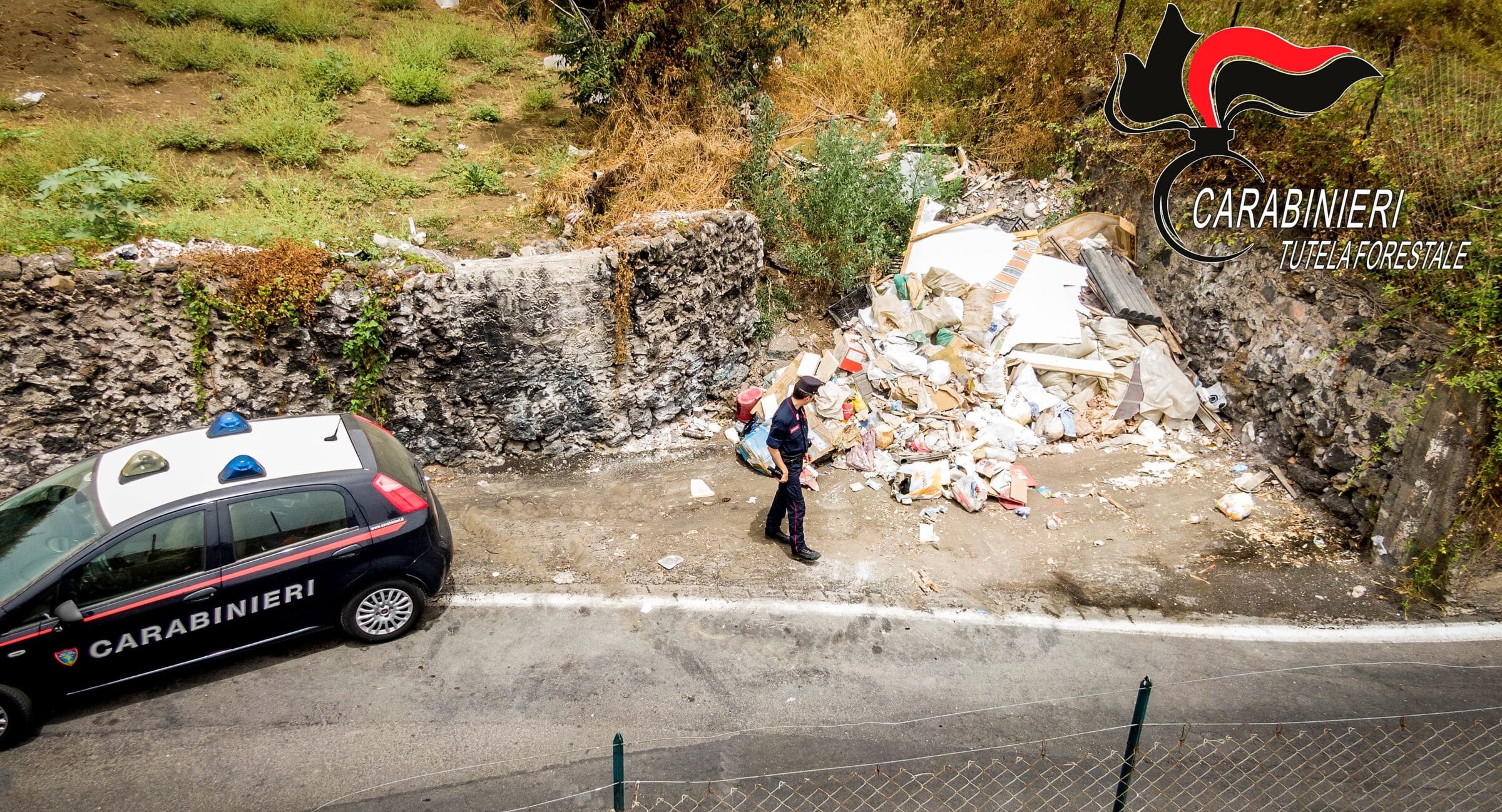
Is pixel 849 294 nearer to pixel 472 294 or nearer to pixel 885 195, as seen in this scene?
pixel 885 195

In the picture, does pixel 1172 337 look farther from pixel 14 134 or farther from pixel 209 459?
pixel 14 134

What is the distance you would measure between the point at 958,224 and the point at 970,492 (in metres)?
4.45

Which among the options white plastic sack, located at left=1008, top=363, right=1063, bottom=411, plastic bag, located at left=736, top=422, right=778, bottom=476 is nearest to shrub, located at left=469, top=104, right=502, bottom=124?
plastic bag, located at left=736, top=422, right=778, bottom=476

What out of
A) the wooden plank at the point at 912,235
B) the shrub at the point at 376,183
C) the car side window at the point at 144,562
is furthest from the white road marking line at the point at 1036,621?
the shrub at the point at 376,183

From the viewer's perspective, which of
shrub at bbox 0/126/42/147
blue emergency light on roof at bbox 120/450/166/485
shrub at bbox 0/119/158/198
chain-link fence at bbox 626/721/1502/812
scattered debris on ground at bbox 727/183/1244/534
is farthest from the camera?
shrub at bbox 0/126/42/147

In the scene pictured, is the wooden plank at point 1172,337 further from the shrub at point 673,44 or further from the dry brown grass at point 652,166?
the shrub at point 673,44

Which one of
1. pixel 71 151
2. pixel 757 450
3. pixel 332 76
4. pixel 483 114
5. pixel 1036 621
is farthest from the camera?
pixel 483 114

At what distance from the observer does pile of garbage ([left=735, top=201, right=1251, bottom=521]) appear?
315 inches

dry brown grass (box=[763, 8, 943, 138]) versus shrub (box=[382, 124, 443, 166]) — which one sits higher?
dry brown grass (box=[763, 8, 943, 138])

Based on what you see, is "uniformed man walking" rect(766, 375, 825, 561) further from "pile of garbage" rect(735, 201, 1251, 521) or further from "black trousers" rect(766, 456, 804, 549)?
"pile of garbage" rect(735, 201, 1251, 521)

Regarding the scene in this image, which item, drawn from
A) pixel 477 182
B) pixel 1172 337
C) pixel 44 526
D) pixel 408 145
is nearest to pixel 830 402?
pixel 1172 337

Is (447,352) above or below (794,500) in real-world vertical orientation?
above

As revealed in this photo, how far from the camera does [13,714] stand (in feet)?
14.7

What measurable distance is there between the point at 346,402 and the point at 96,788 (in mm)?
3733
